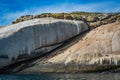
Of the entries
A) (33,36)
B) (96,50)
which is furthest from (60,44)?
(96,50)

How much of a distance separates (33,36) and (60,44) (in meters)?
6.68

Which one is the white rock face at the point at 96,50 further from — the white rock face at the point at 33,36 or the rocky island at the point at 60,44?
the white rock face at the point at 33,36

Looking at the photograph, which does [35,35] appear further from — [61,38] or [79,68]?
[79,68]

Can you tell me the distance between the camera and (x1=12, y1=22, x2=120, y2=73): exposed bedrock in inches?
3142

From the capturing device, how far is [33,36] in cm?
9319

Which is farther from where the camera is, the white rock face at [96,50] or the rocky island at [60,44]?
the rocky island at [60,44]

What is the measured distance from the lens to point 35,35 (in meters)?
93.4

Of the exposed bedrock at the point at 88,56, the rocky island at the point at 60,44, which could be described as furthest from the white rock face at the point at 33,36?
the exposed bedrock at the point at 88,56

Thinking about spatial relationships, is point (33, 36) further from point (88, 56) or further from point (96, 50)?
point (96, 50)

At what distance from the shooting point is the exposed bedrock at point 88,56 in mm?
79812

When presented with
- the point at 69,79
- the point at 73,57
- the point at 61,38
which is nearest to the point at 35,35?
the point at 61,38

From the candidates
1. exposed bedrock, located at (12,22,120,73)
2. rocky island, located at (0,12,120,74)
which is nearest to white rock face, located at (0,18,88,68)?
rocky island, located at (0,12,120,74)

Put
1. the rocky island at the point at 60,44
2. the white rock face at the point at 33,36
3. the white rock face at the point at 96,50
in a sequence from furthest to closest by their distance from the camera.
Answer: the white rock face at the point at 33,36
the rocky island at the point at 60,44
the white rock face at the point at 96,50

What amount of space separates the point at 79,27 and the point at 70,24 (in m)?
2.37
